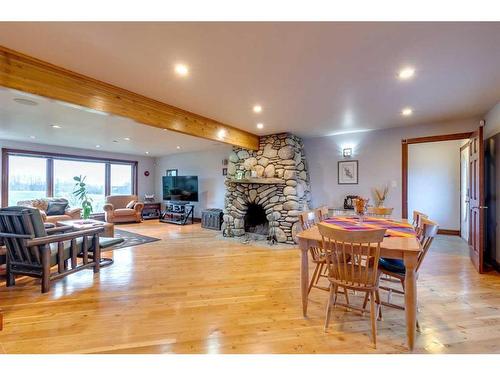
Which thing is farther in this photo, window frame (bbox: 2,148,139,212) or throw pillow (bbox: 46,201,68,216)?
window frame (bbox: 2,148,139,212)

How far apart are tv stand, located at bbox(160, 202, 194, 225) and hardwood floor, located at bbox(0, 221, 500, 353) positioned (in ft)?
13.8

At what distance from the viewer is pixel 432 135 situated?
14.3ft

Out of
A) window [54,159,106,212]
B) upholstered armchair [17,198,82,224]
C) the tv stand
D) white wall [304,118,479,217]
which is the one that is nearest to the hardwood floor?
white wall [304,118,479,217]

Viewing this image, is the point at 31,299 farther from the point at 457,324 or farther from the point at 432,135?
the point at 432,135

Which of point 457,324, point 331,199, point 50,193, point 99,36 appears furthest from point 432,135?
point 50,193

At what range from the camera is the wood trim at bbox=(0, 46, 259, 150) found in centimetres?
209

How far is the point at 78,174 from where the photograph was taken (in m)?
7.82

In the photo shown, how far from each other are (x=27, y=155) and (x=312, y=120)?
7.61 m

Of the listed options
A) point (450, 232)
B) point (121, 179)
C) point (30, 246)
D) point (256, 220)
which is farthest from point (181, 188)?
point (450, 232)

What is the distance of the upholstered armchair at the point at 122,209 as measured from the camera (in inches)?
287

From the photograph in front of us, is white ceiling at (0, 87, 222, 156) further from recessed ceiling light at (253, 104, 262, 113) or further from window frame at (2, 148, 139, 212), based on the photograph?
recessed ceiling light at (253, 104, 262, 113)

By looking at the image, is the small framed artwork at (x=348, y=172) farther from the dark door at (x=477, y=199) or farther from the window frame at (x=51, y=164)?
the window frame at (x=51, y=164)

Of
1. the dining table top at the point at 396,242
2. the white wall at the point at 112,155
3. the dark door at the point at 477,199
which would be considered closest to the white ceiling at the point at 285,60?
the dark door at the point at 477,199

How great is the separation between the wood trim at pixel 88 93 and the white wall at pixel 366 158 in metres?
2.71
